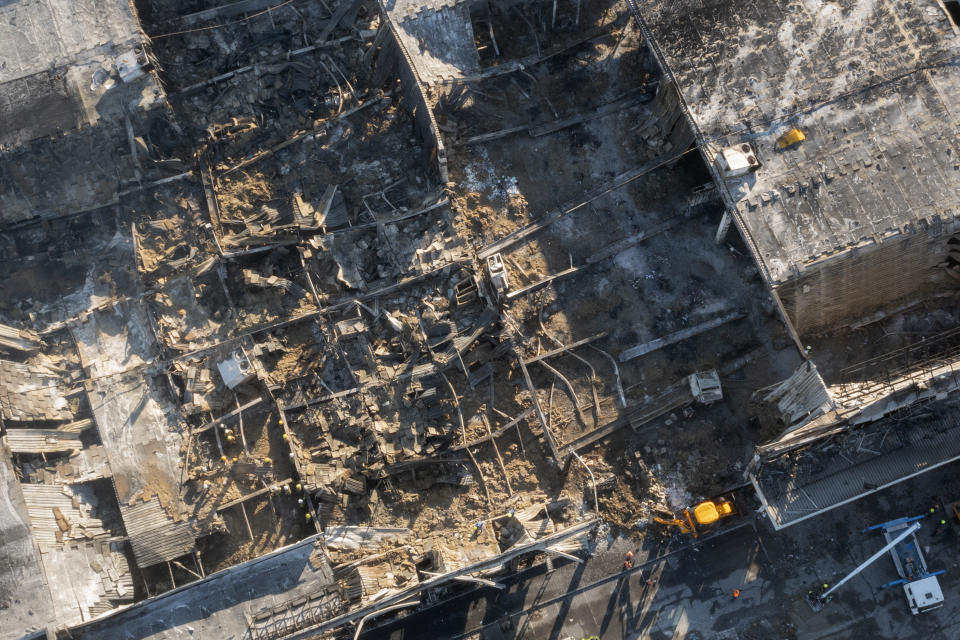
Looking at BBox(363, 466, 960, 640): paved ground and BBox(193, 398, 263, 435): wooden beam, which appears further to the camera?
BBox(193, 398, 263, 435): wooden beam

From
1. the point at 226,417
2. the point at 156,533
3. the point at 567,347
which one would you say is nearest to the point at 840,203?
the point at 567,347

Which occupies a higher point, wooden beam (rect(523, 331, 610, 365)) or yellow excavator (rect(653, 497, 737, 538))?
wooden beam (rect(523, 331, 610, 365))

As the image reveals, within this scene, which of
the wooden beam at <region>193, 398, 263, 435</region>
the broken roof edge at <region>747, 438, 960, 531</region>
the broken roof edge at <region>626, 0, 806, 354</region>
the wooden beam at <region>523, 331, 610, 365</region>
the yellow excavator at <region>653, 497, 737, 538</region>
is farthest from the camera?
the wooden beam at <region>523, 331, 610, 365</region>

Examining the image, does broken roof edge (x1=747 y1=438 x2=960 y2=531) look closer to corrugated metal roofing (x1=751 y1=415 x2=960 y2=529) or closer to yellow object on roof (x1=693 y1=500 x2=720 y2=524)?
corrugated metal roofing (x1=751 y1=415 x2=960 y2=529)

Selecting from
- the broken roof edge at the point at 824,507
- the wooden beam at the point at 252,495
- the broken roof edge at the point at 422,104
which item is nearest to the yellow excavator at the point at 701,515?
the broken roof edge at the point at 824,507

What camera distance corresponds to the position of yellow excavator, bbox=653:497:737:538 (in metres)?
27.9

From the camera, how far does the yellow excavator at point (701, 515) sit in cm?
2792

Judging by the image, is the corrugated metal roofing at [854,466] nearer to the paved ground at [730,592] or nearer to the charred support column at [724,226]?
the paved ground at [730,592]

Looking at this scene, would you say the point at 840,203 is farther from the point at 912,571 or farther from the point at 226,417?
the point at 226,417

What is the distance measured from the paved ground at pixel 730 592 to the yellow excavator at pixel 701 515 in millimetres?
702

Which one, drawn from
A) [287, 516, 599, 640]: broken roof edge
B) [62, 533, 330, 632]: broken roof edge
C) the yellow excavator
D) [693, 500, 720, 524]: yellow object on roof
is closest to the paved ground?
the yellow excavator

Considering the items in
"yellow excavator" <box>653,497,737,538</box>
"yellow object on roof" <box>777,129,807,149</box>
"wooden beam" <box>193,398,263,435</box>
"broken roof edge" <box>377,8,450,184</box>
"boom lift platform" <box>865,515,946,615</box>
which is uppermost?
"broken roof edge" <box>377,8,450,184</box>

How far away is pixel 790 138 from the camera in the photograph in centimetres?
2788

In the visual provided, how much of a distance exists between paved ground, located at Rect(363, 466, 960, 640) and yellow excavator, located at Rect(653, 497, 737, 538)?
0.70m
